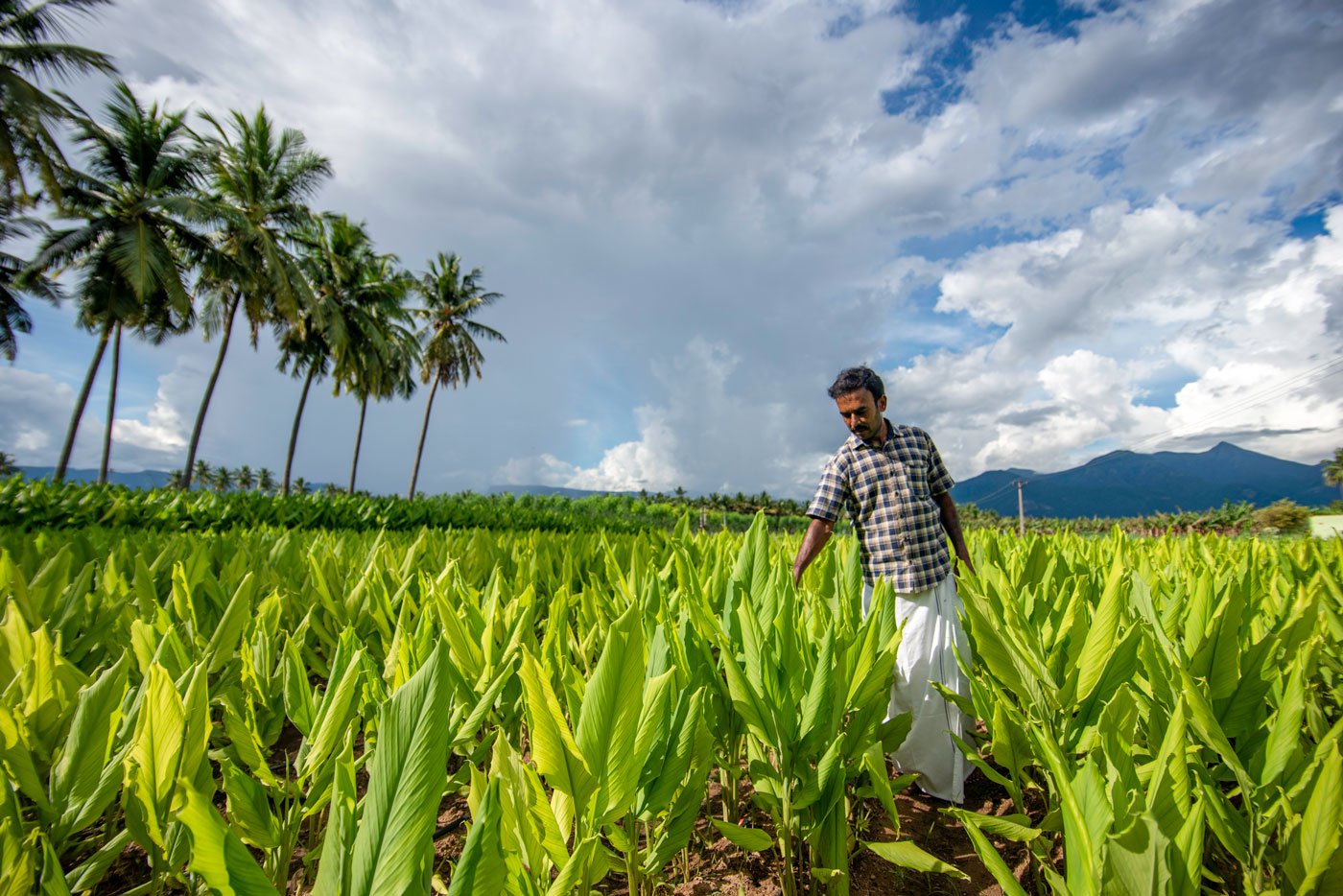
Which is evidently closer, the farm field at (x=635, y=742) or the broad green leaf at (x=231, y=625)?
the farm field at (x=635, y=742)

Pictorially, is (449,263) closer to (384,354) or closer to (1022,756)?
(384,354)


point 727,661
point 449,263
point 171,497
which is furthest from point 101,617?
point 449,263

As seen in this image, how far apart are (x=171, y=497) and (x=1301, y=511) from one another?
2847 centimetres

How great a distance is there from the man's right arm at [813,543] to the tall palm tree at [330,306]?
25.7 meters

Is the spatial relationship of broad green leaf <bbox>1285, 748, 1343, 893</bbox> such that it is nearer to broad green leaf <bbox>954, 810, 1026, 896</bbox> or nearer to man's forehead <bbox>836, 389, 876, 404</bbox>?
broad green leaf <bbox>954, 810, 1026, 896</bbox>

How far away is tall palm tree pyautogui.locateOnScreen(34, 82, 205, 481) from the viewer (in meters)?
17.4

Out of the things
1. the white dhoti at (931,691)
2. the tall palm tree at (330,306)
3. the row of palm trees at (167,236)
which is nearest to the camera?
the white dhoti at (931,691)

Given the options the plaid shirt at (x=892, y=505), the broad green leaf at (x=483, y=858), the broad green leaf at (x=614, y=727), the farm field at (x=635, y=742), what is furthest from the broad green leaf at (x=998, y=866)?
the plaid shirt at (x=892, y=505)

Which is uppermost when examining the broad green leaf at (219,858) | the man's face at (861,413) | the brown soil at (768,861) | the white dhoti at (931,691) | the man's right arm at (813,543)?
the man's face at (861,413)

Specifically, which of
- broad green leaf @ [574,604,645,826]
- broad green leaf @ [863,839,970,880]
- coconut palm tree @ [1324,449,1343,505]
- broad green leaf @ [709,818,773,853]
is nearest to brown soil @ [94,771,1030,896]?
broad green leaf @ [709,818,773,853]

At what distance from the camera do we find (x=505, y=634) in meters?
1.48

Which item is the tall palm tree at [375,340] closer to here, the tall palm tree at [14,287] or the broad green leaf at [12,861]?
the tall palm tree at [14,287]

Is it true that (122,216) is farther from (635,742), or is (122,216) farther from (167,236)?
(635,742)

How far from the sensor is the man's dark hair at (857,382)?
2.64 metres
